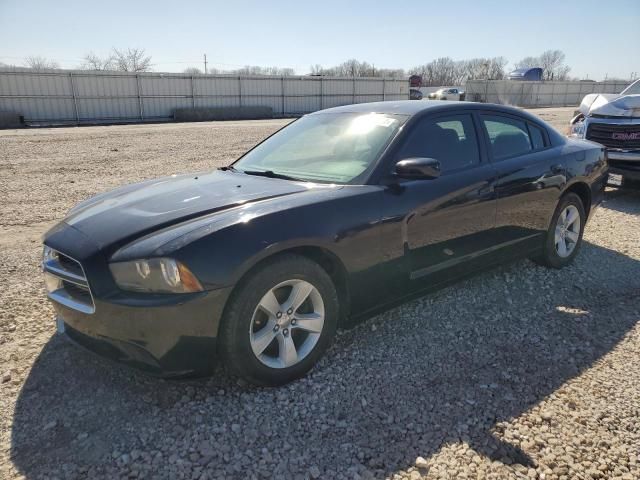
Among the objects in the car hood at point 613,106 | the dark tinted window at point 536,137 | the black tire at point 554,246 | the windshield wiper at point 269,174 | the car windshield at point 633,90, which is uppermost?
the car windshield at point 633,90

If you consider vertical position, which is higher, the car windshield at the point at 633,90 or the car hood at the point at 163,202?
the car windshield at the point at 633,90

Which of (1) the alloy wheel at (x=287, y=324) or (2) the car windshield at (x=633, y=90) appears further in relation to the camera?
(2) the car windshield at (x=633, y=90)

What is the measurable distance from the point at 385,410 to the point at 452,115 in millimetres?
2392

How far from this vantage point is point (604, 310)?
405cm

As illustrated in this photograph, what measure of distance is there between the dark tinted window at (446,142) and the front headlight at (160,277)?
67.9 inches

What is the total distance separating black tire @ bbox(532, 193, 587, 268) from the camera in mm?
4734

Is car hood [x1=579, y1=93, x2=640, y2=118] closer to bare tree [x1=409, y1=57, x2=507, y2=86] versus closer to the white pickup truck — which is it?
the white pickup truck

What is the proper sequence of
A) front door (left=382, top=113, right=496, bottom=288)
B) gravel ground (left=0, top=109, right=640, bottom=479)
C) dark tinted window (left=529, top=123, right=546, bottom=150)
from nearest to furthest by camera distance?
gravel ground (left=0, top=109, right=640, bottom=479)
front door (left=382, top=113, right=496, bottom=288)
dark tinted window (left=529, top=123, right=546, bottom=150)

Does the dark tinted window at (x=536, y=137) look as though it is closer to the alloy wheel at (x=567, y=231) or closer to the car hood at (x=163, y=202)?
the alloy wheel at (x=567, y=231)

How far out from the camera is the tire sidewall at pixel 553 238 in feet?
15.5

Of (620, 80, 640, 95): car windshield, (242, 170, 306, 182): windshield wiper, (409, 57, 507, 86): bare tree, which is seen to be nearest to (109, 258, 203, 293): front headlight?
(242, 170, 306, 182): windshield wiper

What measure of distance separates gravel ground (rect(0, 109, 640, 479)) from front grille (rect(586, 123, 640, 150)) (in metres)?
4.27

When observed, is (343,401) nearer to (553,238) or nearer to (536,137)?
(553,238)

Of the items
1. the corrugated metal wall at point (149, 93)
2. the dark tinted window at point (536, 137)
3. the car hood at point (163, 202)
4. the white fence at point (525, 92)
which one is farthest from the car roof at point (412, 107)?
the white fence at point (525, 92)
